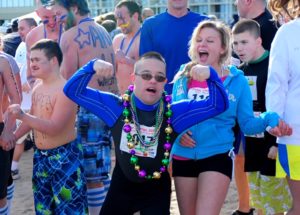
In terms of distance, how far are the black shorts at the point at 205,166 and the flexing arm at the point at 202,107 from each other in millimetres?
297

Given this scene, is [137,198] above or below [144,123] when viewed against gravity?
below

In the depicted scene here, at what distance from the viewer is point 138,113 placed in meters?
3.54

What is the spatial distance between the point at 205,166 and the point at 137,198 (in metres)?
0.54

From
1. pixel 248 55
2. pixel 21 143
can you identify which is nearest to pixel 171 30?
pixel 248 55

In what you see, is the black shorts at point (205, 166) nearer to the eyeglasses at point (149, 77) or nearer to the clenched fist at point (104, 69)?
the eyeglasses at point (149, 77)

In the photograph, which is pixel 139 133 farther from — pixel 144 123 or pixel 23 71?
pixel 23 71

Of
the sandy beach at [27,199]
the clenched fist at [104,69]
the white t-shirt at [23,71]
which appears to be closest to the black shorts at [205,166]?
the clenched fist at [104,69]

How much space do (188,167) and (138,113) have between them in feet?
1.83

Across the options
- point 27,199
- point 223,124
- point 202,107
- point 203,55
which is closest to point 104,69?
point 202,107

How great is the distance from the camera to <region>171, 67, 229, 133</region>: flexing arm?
11.5 ft

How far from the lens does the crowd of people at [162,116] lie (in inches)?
137

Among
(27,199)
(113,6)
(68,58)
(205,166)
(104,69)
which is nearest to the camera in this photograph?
(104,69)

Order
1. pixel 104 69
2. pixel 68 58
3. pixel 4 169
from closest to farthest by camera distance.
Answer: pixel 104 69 < pixel 4 169 < pixel 68 58

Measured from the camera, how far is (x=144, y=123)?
11.5 ft
